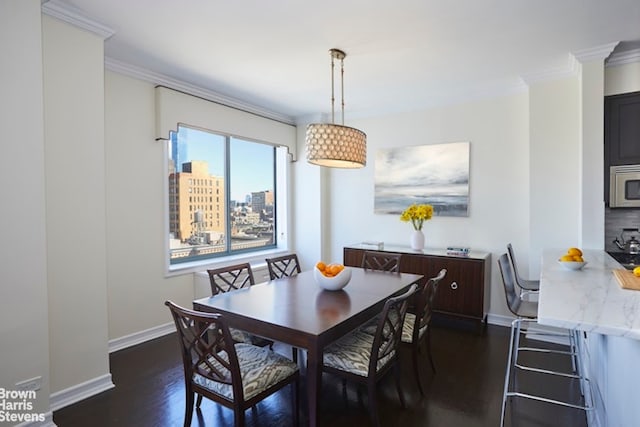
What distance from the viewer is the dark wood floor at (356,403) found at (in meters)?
2.20

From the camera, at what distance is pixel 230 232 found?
468 centimetres

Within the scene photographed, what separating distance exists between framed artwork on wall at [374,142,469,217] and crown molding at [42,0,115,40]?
3381 mm

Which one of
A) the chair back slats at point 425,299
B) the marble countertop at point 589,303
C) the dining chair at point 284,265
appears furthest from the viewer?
the dining chair at point 284,265

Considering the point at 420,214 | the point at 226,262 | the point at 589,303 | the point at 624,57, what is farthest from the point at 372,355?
the point at 624,57

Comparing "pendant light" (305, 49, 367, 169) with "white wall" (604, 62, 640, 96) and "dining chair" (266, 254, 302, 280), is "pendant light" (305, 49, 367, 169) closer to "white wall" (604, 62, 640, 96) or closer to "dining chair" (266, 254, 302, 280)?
"dining chair" (266, 254, 302, 280)

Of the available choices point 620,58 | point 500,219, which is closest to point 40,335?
point 500,219

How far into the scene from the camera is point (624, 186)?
3014 millimetres

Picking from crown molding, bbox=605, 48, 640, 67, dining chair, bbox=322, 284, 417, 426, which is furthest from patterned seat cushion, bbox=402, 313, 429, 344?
crown molding, bbox=605, 48, 640, 67

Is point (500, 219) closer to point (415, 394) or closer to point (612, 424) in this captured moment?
point (415, 394)

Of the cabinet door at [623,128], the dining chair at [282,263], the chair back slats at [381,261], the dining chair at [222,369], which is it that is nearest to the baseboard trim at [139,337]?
the dining chair at [282,263]

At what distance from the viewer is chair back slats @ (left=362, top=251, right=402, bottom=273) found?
3641 millimetres

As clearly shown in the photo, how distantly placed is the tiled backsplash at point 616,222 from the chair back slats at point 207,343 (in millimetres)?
3529

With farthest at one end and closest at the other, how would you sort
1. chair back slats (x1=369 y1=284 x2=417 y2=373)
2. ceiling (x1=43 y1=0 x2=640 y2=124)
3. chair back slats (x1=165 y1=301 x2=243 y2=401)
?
ceiling (x1=43 y1=0 x2=640 y2=124), chair back slats (x1=369 y1=284 x2=417 y2=373), chair back slats (x1=165 y1=301 x2=243 y2=401)

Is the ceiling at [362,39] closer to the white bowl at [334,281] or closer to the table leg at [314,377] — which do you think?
the white bowl at [334,281]
